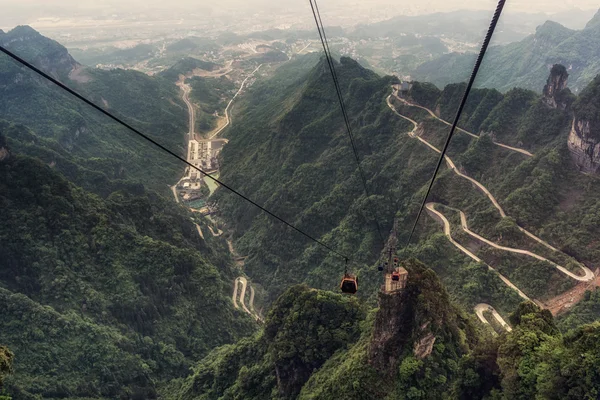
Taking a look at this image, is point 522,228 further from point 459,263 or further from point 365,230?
point 365,230

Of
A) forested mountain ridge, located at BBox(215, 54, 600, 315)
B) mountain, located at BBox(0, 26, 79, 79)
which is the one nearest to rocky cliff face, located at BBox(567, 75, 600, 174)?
forested mountain ridge, located at BBox(215, 54, 600, 315)

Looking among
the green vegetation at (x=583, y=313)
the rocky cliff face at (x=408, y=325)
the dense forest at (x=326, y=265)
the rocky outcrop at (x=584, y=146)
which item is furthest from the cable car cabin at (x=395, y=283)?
the rocky outcrop at (x=584, y=146)

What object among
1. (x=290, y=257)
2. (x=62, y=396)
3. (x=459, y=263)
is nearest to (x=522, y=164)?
(x=459, y=263)

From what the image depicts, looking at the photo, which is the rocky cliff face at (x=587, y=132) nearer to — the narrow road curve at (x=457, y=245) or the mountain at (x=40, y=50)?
the narrow road curve at (x=457, y=245)

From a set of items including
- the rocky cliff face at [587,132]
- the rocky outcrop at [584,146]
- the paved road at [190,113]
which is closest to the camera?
the rocky cliff face at [587,132]

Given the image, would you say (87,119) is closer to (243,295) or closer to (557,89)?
(243,295)

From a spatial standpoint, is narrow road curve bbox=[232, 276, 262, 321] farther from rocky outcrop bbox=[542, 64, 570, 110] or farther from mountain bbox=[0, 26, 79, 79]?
mountain bbox=[0, 26, 79, 79]

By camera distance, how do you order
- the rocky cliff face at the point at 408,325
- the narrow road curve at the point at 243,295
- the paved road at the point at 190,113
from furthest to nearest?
the paved road at the point at 190,113 → the narrow road curve at the point at 243,295 → the rocky cliff face at the point at 408,325
